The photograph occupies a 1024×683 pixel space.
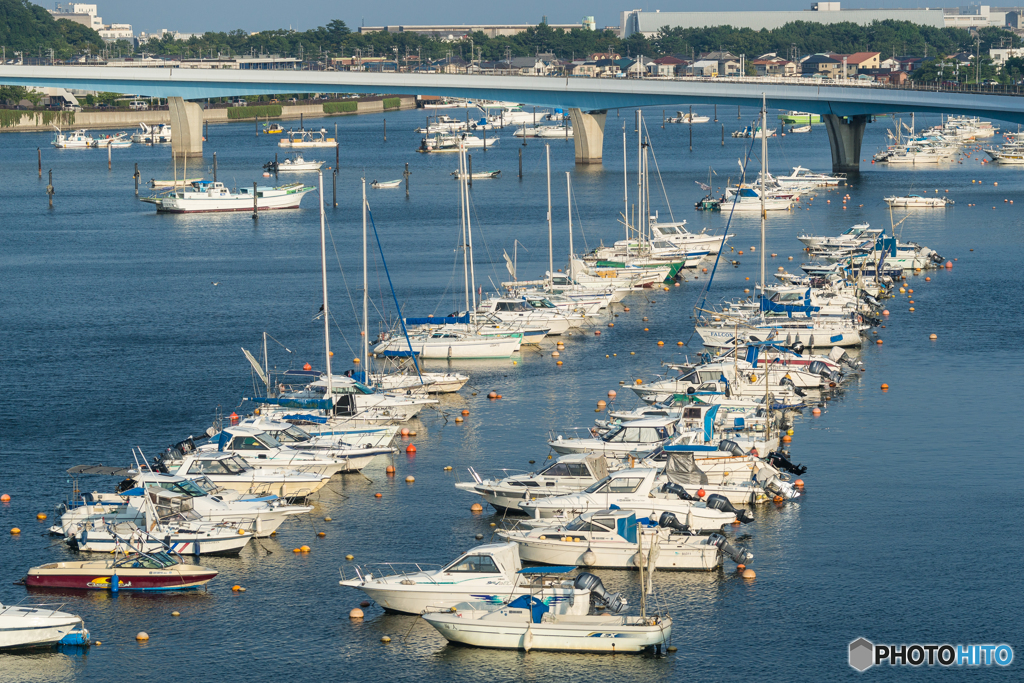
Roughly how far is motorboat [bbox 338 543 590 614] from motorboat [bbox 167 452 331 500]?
7.88 metres

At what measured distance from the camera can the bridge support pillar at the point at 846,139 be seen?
140m

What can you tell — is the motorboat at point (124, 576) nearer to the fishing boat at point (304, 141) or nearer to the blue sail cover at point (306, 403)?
the blue sail cover at point (306, 403)

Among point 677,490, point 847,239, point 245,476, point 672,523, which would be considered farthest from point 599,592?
point 847,239

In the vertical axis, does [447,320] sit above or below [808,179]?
below

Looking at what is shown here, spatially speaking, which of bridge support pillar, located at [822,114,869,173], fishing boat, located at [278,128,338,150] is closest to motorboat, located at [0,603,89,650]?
bridge support pillar, located at [822,114,869,173]

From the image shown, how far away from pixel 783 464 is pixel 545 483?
831cm

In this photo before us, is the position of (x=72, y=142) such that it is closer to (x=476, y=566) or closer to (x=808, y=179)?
(x=808, y=179)

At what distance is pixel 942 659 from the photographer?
30125mm

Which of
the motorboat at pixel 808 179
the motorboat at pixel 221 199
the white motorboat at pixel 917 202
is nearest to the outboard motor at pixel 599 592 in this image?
the white motorboat at pixel 917 202

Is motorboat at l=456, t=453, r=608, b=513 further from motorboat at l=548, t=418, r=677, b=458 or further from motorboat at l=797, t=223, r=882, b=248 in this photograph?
motorboat at l=797, t=223, r=882, b=248

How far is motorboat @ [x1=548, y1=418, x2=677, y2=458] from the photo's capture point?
4172cm

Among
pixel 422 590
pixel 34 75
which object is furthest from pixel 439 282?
pixel 34 75

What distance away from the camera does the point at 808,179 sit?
127250 millimetres

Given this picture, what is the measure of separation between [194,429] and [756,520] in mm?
20343
